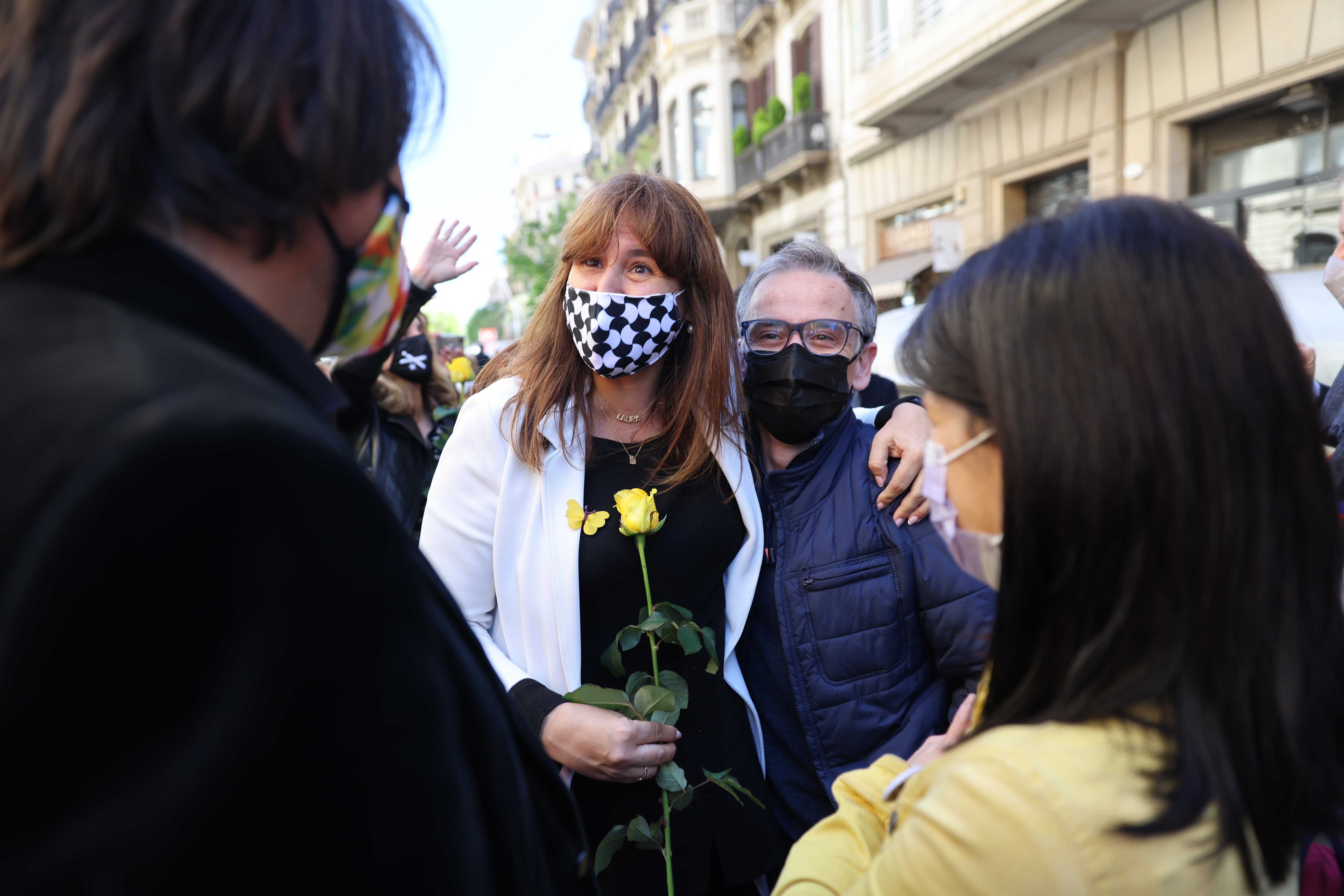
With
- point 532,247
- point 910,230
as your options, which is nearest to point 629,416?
point 910,230

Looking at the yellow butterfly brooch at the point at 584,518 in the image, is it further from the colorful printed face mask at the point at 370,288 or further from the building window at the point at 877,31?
the building window at the point at 877,31

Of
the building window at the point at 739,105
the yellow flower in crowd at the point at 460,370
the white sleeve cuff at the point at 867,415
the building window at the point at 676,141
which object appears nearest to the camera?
the white sleeve cuff at the point at 867,415

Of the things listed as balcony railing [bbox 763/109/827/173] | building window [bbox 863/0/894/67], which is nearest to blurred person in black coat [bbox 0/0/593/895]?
building window [bbox 863/0/894/67]

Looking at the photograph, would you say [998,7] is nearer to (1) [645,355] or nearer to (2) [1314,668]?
(1) [645,355]

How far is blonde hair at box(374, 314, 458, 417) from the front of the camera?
459cm

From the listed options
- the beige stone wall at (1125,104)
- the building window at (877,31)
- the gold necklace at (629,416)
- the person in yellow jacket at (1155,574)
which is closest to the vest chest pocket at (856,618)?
the gold necklace at (629,416)

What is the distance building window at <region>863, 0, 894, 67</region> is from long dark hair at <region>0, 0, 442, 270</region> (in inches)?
579

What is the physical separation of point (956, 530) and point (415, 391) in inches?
173

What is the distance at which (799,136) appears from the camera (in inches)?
671

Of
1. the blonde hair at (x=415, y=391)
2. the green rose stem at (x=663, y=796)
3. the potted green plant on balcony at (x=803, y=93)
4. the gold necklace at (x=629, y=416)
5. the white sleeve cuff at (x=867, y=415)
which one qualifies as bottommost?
the green rose stem at (x=663, y=796)

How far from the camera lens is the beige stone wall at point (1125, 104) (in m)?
7.45

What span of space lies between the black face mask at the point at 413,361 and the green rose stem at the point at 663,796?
3.46 meters

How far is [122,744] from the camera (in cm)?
65

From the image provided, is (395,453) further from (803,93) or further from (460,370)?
(803,93)
